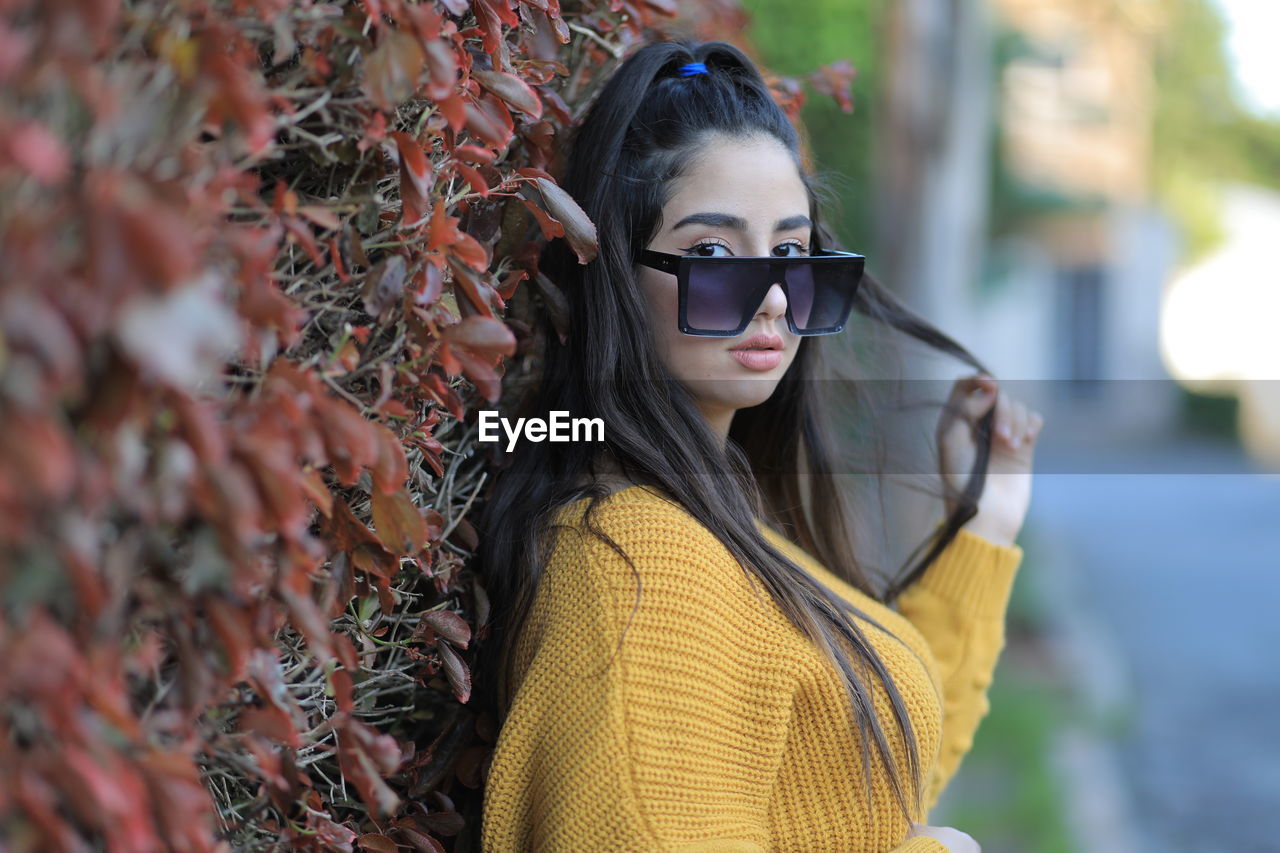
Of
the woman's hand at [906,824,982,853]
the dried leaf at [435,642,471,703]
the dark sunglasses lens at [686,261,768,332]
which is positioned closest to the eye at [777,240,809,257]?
the dark sunglasses lens at [686,261,768,332]

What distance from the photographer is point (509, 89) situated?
1.48 m

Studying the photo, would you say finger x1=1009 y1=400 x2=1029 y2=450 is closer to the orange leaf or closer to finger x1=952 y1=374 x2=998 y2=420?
finger x1=952 y1=374 x2=998 y2=420

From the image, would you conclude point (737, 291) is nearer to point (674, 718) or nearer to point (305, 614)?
point (674, 718)

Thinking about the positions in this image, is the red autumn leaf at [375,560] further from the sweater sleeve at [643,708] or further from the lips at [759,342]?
the lips at [759,342]

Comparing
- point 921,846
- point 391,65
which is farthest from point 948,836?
point 391,65

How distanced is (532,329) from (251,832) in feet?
3.03

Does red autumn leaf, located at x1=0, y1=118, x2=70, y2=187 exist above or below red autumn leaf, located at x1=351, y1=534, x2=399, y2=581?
above

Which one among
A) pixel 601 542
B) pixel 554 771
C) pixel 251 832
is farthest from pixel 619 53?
pixel 251 832

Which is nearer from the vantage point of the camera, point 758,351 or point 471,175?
point 471,175

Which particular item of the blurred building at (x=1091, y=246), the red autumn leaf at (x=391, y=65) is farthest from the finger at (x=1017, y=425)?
the blurred building at (x=1091, y=246)

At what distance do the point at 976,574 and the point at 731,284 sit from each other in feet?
3.06

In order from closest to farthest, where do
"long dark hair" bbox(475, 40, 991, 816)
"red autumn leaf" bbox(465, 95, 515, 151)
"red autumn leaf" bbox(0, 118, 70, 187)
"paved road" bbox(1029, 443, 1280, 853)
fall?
"red autumn leaf" bbox(0, 118, 70, 187), "red autumn leaf" bbox(465, 95, 515, 151), "long dark hair" bbox(475, 40, 991, 816), "paved road" bbox(1029, 443, 1280, 853)

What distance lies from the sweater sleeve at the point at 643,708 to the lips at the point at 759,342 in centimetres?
36

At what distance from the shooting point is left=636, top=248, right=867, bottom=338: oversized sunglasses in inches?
70.7
